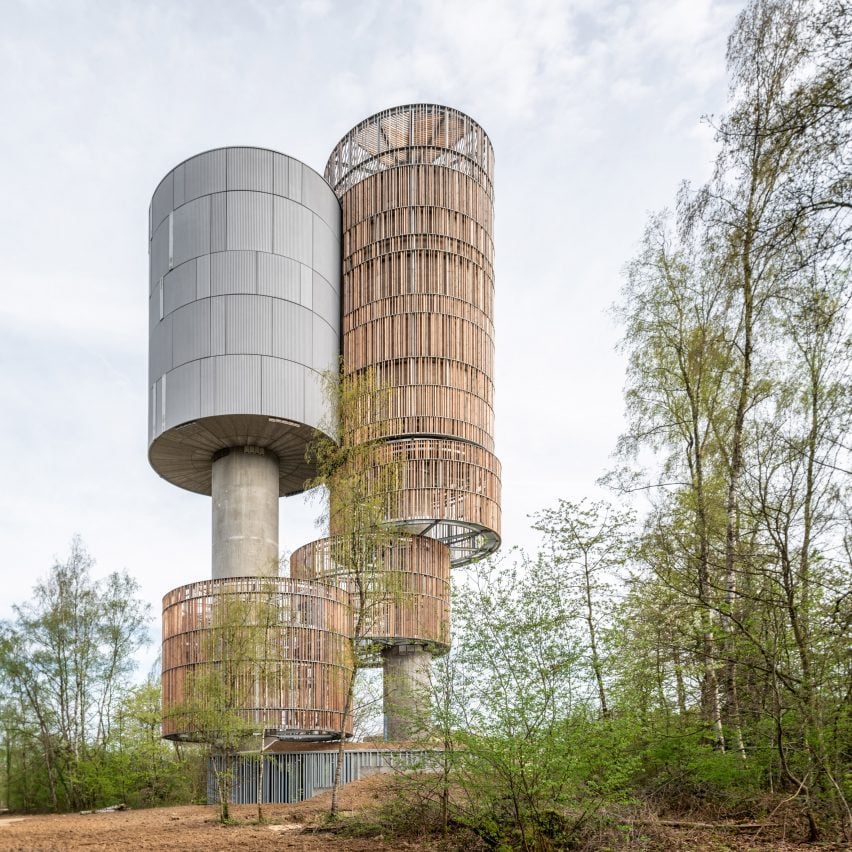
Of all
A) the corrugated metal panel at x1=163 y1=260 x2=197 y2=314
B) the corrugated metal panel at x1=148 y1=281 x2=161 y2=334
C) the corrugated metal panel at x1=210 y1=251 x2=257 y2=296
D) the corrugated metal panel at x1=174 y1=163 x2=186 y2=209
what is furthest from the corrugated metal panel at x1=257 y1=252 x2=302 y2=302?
the corrugated metal panel at x1=148 y1=281 x2=161 y2=334

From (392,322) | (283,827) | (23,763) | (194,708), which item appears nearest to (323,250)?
(392,322)

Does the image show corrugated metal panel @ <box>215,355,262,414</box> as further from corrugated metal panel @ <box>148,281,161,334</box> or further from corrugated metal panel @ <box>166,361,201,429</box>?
corrugated metal panel @ <box>148,281,161,334</box>

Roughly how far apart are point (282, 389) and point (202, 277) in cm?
435

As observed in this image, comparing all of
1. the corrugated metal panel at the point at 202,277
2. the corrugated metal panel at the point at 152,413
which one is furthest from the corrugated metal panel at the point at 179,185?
the corrugated metal panel at the point at 152,413

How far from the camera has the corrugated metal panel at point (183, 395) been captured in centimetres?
2814

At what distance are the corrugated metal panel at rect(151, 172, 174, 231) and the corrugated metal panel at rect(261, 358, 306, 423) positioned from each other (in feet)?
21.7

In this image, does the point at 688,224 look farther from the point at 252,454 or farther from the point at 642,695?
the point at 252,454

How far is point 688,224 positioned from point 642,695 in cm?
629

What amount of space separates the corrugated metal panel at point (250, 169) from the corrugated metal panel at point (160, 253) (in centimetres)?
280

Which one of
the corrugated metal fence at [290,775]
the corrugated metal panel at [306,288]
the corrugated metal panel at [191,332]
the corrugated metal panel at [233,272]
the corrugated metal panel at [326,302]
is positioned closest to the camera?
the corrugated metal fence at [290,775]

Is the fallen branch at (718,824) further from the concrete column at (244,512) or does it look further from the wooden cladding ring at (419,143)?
the wooden cladding ring at (419,143)

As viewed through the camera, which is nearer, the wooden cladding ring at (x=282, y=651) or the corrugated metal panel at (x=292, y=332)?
the wooden cladding ring at (x=282, y=651)

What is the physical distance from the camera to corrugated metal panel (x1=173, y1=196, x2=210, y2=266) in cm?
2925

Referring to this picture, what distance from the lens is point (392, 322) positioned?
104ft
